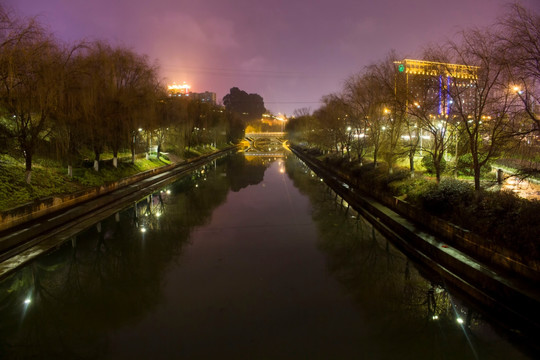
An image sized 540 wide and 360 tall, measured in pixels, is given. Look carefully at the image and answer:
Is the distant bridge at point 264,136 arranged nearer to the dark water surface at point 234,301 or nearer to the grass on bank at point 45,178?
the grass on bank at point 45,178

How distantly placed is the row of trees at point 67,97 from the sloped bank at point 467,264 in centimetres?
1640

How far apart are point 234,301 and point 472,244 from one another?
681cm

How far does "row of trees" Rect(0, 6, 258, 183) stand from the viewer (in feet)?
48.8

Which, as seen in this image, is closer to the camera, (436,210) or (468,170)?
(436,210)

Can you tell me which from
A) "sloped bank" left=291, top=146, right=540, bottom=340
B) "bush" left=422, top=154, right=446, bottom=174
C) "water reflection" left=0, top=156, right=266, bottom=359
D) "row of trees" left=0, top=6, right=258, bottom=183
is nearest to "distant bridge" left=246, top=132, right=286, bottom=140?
"row of trees" left=0, top=6, right=258, bottom=183

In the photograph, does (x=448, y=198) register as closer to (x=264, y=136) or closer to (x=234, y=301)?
(x=234, y=301)

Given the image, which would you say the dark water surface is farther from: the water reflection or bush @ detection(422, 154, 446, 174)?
bush @ detection(422, 154, 446, 174)

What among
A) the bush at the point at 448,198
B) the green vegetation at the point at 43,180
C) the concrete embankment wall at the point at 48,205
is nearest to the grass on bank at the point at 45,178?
the green vegetation at the point at 43,180

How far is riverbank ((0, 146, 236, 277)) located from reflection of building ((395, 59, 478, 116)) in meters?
15.5

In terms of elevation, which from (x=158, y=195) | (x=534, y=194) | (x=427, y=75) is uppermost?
(x=427, y=75)

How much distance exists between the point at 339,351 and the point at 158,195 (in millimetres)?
19534

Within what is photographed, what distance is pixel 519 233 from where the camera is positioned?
848 centimetres

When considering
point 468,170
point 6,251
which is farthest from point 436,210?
point 6,251

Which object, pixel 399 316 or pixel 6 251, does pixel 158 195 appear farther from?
pixel 399 316
